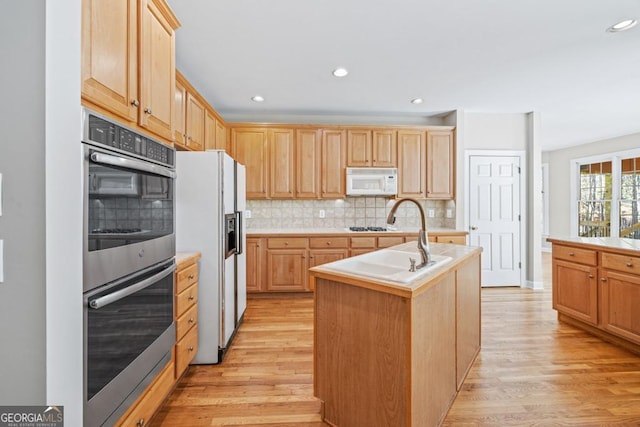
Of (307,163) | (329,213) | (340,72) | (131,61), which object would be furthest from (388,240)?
(131,61)

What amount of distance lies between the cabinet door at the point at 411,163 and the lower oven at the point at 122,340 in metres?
3.52

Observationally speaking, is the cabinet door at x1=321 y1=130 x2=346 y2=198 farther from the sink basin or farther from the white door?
the sink basin

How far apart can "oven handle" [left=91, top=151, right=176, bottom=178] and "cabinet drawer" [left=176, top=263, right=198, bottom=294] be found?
2.20 feet

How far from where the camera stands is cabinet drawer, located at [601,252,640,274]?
7.62 ft

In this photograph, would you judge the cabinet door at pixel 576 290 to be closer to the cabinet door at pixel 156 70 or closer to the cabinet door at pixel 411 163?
the cabinet door at pixel 411 163

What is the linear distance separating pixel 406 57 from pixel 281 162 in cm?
212

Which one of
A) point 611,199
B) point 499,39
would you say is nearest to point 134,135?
point 499,39

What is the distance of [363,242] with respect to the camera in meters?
3.94

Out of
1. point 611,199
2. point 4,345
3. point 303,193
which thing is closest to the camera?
point 4,345

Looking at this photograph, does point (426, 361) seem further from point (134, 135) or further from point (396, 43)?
point (396, 43)

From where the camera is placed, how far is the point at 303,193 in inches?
166

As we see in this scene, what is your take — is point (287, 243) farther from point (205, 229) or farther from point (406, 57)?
point (406, 57)

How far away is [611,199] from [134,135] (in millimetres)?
8438

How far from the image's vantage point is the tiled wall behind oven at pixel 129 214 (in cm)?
106
